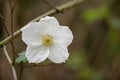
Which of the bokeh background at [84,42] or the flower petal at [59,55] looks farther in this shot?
the bokeh background at [84,42]

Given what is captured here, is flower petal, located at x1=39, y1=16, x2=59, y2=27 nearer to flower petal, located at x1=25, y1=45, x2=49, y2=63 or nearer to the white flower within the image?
the white flower

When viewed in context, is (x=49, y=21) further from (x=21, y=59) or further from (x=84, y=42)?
(x=84, y=42)

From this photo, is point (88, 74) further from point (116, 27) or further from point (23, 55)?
point (23, 55)

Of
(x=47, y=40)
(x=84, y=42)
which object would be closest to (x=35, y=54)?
(x=47, y=40)

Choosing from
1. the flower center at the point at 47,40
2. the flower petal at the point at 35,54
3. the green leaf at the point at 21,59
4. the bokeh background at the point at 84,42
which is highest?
the flower center at the point at 47,40

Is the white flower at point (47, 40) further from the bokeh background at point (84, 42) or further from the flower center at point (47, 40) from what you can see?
the bokeh background at point (84, 42)

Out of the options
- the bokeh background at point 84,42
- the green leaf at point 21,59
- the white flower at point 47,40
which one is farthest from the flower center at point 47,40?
the bokeh background at point 84,42
